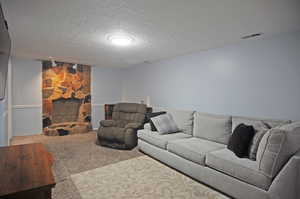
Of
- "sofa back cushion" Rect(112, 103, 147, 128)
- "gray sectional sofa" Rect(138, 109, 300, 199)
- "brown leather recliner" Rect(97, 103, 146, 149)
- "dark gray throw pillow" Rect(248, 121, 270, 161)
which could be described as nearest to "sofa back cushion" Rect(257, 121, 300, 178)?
"gray sectional sofa" Rect(138, 109, 300, 199)

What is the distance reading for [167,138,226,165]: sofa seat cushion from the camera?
2467 mm

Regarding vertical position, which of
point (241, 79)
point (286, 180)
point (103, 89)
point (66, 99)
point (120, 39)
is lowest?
point (286, 180)

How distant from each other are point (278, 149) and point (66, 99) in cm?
551

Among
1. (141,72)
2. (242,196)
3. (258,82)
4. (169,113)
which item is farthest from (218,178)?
(141,72)

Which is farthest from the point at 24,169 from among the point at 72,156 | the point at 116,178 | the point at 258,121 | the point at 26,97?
the point at 26,97

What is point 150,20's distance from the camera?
2150 mm

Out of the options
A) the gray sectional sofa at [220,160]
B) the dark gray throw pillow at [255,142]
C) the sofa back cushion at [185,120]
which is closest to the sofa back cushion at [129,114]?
the gray sectional sofa at [220,160]

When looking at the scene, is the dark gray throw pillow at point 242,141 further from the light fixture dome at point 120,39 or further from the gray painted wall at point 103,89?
the gray painted wall at point 103,89

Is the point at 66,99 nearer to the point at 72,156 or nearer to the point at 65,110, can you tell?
the point at 65,110

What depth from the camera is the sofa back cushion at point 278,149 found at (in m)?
1.74

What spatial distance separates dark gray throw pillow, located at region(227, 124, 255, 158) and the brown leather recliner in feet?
7.31

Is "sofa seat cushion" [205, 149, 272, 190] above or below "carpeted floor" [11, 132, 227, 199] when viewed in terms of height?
above

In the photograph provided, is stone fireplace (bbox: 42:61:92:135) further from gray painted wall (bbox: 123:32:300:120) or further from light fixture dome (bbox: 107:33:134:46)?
light fixture dome (bbox: 107:33:134:46)

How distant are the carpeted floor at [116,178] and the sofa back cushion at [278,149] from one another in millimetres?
691
